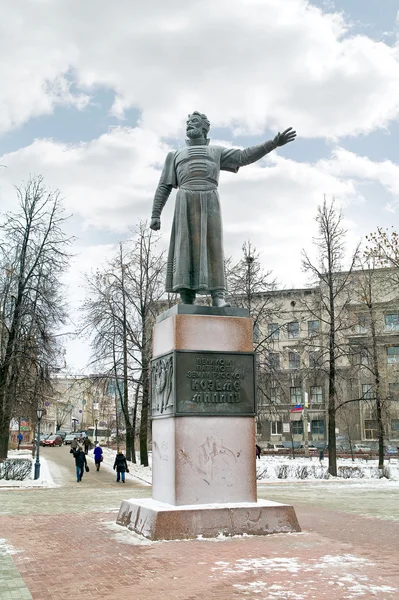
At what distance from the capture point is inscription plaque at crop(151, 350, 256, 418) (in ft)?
31.1

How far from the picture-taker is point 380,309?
35.0 m

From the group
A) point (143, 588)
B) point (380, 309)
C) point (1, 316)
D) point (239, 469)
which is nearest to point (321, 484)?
point (380, 309)

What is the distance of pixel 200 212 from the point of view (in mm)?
10672

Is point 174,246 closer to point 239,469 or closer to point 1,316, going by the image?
point 239,469

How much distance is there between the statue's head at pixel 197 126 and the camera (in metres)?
10.9

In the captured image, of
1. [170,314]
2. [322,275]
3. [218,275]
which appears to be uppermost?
[322,275]

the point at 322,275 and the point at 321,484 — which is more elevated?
the point at 322,275

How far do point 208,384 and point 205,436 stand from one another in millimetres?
784

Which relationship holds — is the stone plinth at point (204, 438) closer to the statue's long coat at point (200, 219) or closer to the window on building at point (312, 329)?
the statue's long coat at point (200, 219)

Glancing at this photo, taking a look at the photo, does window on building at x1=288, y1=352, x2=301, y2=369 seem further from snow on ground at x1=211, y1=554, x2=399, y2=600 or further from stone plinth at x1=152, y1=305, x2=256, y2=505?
snow on ground at x1=211, y1=554, x2=399, y2=600

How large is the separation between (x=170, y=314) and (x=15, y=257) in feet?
70.3

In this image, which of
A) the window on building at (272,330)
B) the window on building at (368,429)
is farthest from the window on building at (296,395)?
the window on building at (272,330)

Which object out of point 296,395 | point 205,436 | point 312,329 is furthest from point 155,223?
point 296,395

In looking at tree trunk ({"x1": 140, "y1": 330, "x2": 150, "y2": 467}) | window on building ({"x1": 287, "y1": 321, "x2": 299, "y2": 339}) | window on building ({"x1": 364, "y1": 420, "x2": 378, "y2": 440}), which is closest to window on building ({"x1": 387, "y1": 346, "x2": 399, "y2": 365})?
window on building ({"x1": 364, "y1": 420, "x2": 378, "y2": 440})
